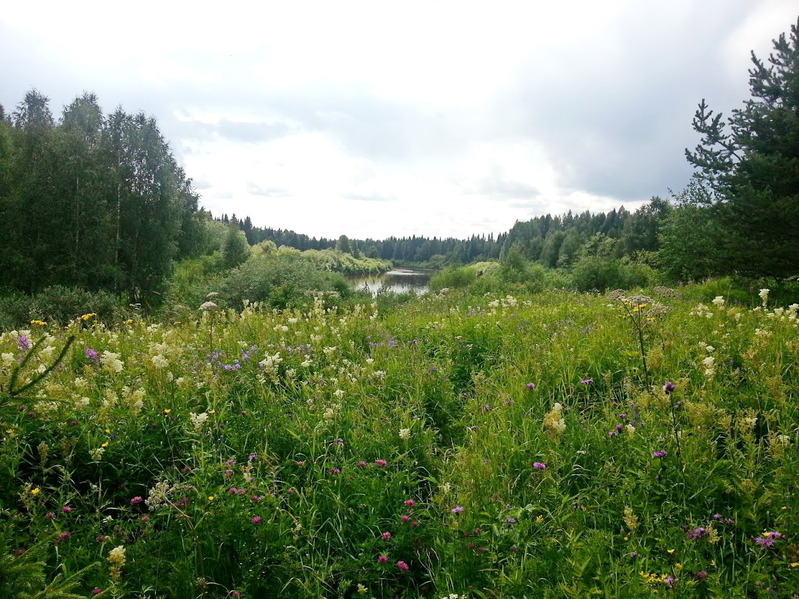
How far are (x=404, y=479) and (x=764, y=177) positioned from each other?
12677mm

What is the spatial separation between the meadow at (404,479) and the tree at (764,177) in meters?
6.81

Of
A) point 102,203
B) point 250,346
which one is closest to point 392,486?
point 250,346

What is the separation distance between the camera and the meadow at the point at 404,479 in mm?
2078

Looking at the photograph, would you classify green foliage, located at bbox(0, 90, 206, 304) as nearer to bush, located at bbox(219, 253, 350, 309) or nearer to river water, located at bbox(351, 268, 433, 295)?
bush, located at bbox(219, 253, 350, 309)

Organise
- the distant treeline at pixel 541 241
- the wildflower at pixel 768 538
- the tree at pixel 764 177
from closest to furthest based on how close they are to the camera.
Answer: the wildflower at pixel 768 538
the tree at pixel 764 177
the distant treeline at pixel 541 241

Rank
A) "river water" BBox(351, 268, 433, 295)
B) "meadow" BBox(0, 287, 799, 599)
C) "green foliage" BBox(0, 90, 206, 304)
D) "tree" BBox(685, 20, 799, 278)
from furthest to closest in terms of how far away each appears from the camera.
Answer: "river water" BBox(351, 268, 433, 295) → "green foliage" BBox(0, 90, 206, 304) → "tree" BBox(685, 20, 799, 278) → "meadow" BBox(0, 287, 799, 599)

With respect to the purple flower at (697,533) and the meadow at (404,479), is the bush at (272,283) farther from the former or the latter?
the purple flower at (697,533)

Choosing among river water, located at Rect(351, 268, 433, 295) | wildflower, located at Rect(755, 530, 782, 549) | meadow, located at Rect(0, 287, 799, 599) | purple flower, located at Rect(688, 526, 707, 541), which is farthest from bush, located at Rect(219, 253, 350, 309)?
wildflower, located at Rect(755, 530, 782, 549)

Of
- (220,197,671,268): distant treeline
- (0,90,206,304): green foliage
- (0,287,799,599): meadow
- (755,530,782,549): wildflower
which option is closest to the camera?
(755,530,782,549): wildflower

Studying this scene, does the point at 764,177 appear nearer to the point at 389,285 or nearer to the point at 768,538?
the point at 768,538

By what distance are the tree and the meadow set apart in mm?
6814

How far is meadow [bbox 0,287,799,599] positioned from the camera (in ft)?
6.82

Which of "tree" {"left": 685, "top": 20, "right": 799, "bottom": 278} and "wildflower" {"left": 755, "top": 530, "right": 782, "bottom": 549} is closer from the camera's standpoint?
"wildflower" {"left": 755, "top": 530, "right": 782, "bottom": 549}

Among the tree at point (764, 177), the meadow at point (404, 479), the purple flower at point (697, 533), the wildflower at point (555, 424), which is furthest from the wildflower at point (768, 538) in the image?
the tree at point (764, 177)
